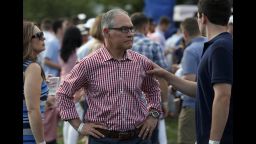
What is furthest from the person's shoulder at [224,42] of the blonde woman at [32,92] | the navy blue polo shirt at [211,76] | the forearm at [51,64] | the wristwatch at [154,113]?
the forearm at [51,64]

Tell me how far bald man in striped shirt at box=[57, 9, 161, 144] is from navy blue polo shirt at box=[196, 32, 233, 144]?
2.19 ft

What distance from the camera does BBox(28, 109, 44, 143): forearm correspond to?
5348mm

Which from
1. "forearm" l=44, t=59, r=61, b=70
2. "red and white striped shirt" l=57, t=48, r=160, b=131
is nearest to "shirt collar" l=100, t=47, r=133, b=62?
"red and white striped shirt" l=57, t=48, r=160, b=131

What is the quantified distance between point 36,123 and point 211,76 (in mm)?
1595

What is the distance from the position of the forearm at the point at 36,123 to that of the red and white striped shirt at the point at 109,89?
212 millimetres

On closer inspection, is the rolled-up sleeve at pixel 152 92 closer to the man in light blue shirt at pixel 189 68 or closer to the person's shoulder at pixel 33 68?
the person's shoulder at pixel 33 68

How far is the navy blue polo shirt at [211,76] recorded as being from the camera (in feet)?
14.7

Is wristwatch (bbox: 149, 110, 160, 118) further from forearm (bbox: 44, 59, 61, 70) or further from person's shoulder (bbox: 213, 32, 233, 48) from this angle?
forearm (bbox: 44, 59, 61, 70)

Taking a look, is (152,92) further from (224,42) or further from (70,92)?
(224,42)

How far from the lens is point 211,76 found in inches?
180

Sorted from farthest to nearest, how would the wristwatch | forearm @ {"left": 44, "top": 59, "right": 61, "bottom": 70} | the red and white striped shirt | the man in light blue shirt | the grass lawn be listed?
forearm @ {"left": 44, "top": 59, "right": 61, "bottom": 70}
the grass lawn
the man in light blue shirt
the wristwatch
the red and white striped shirt

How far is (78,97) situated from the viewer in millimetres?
7422

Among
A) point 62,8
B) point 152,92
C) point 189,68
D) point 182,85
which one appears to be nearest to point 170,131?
point 189,68
